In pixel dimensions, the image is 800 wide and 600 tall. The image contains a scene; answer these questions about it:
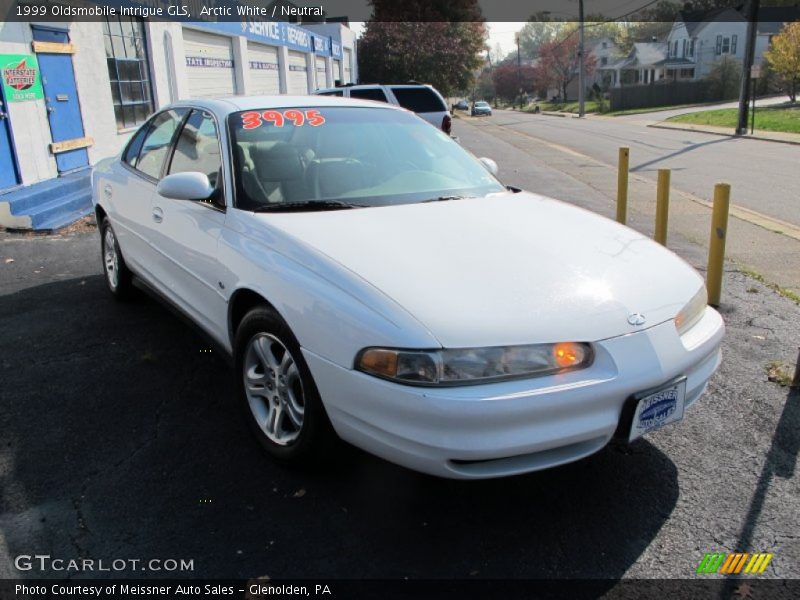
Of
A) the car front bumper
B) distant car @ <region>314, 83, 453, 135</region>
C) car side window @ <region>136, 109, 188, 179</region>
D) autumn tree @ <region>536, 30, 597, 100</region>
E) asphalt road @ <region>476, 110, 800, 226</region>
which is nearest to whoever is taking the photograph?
the car front bumper

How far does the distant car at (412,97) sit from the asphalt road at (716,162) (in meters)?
4.42

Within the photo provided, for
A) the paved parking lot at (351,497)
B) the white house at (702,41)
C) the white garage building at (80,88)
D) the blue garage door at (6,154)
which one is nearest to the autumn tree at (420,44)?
the white house at (702,41)

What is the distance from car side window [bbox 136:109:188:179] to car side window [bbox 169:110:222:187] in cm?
18

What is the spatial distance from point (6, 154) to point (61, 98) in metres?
1.89

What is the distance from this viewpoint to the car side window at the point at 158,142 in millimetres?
4473

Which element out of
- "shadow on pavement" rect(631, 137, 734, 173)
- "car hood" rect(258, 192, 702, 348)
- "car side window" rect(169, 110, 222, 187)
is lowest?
"shadow on pavement" rect(631, 137, 734, 173)

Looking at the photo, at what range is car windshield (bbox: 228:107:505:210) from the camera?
3.57 metres

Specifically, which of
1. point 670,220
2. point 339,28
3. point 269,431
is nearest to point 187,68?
point 670,220

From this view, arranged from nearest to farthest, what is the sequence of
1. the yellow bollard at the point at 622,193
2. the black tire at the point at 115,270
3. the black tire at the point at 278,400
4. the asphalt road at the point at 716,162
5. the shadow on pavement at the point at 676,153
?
the black tire at the point at 278,400 < the black tire at the point at 115,270 < the yellow bollard at the point at 622,193 < the asphalt road at the point at 716,162 < the shadow on pavement at the point at 676,153

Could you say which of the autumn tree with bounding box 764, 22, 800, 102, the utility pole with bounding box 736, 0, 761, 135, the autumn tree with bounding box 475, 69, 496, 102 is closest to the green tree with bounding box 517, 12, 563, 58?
the autumn tree with bounding box 475, 69, 496, 102

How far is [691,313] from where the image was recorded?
2979mm

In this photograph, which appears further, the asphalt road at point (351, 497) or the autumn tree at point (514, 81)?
the autumn tree at point (514, 81)

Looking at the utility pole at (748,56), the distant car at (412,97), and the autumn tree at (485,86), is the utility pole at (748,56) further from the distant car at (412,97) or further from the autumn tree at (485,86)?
the autumn tree at (485,86)

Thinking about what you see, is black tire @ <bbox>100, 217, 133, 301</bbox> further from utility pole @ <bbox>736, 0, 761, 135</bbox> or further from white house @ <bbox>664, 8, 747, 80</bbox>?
white house @ <bbox>664, 8, 747, 80</bbox>
